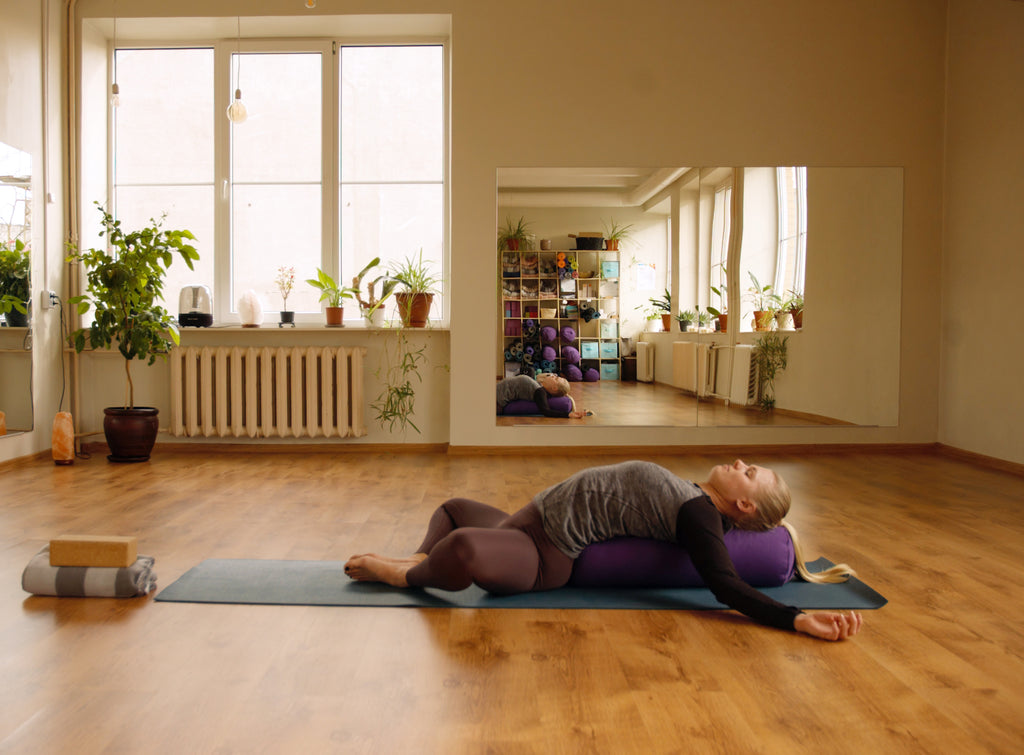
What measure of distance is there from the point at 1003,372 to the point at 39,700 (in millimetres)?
5059

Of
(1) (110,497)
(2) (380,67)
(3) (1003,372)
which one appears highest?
(2) (380,67)

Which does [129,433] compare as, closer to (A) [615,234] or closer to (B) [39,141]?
(B) [39,141]

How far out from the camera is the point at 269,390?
5211mm

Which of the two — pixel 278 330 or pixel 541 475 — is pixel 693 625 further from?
pixel 278 330

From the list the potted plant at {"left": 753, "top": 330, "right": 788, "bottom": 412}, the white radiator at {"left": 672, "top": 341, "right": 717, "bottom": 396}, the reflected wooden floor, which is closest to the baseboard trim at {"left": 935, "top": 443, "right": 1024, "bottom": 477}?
the reflected wooden floor

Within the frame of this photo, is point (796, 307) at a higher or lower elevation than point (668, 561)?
higher

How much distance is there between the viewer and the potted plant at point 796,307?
5.12 meters

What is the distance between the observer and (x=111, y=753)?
4.58ft


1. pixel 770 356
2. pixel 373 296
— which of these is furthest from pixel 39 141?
pixel 770 356

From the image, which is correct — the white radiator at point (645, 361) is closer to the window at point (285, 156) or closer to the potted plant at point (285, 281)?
the window at point (285, 156)

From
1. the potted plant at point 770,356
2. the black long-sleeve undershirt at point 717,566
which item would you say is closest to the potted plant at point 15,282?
the black long-sleeve undershirt at point 717,566

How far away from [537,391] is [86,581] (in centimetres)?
331

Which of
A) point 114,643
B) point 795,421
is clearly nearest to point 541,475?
point 795,421

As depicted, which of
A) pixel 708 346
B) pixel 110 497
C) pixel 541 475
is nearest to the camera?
pixel 110 497
